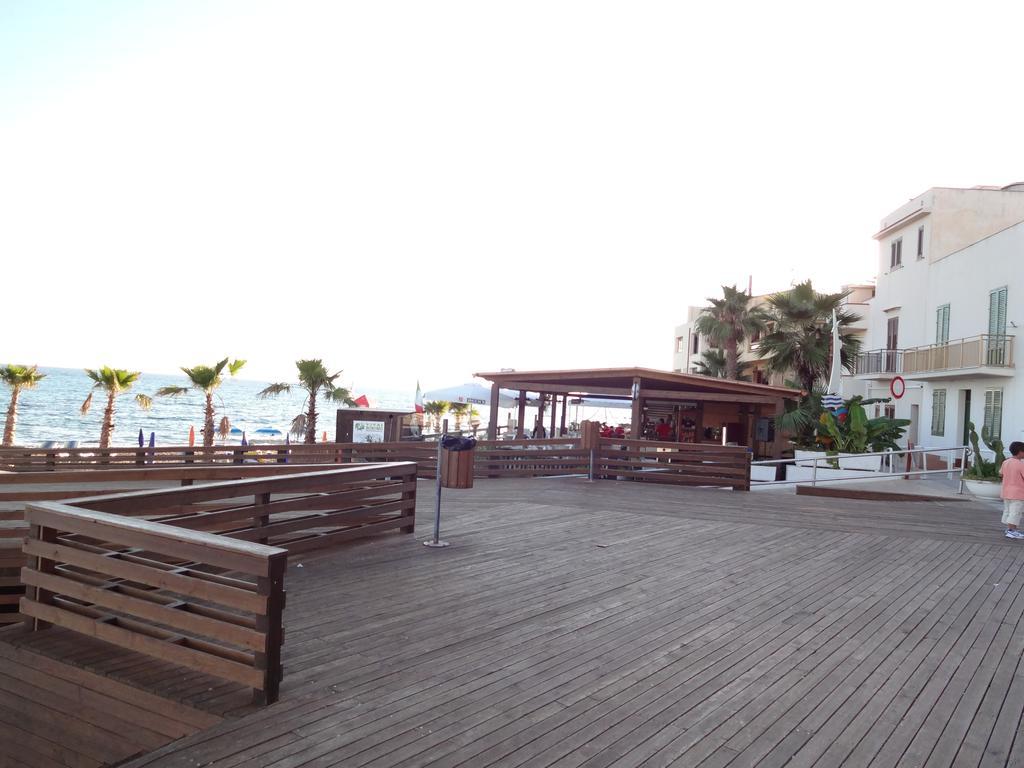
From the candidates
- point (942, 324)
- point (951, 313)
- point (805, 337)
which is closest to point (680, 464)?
point (951, 313)

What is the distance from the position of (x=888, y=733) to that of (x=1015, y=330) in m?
20.1

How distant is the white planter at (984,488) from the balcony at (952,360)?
6.79 m

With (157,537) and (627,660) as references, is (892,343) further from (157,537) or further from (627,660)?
(157,537)

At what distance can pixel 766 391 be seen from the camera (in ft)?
65.2

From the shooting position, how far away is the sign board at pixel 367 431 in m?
17.8

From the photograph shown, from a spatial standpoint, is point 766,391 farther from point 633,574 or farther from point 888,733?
point 888,733

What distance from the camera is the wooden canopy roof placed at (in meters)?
18.2

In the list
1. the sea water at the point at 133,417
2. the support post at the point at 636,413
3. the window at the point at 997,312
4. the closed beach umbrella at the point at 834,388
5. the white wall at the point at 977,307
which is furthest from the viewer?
the sea water at the point at 133,417

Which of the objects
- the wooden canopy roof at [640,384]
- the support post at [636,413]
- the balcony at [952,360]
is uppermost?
the balcony at [952,360]

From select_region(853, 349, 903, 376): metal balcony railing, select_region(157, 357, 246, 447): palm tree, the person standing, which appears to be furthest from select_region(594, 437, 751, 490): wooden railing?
select_region(157, 357, 246, 447): palm tree

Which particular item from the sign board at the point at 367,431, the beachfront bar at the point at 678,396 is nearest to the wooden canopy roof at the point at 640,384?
the beachfront bar at the point at 678,396

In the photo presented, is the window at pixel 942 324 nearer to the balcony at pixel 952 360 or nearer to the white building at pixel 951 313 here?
the white building at pixel 951 313

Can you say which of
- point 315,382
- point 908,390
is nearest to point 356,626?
point 315,382

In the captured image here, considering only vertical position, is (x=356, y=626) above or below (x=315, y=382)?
below
